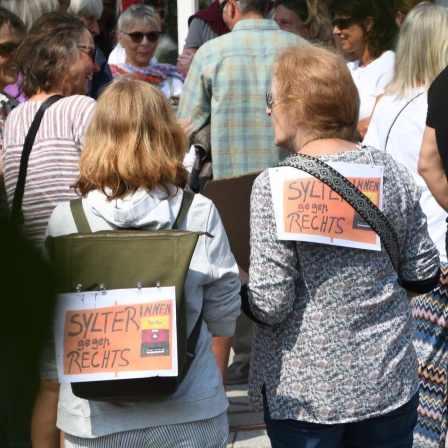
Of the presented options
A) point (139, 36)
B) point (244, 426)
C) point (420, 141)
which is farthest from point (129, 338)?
point (139, 36)

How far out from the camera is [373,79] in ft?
15.8

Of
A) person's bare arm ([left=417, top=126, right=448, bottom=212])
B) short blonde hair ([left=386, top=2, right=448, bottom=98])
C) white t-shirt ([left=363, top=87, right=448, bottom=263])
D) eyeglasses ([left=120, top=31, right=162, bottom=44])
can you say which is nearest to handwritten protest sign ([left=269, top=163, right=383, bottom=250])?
person's bare arm ([left=417, top=126, right=448, bottom=212])

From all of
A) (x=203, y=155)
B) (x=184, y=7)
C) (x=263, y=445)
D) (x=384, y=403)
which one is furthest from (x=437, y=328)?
(x=184, y=7)

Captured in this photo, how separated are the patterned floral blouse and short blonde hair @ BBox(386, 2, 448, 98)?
1442mm

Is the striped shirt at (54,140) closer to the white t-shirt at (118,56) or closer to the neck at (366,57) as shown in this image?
the neck at (366,57)

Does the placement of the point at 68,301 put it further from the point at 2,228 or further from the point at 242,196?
the point at 242,196

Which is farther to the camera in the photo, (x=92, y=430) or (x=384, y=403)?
(x=384, y=403)

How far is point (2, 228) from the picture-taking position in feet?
1.70

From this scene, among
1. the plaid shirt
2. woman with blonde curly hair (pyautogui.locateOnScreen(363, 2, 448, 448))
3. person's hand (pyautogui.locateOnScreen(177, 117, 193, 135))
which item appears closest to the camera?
person's hand (pyautogui.locateOnScreen(177, 117, 193, 135))

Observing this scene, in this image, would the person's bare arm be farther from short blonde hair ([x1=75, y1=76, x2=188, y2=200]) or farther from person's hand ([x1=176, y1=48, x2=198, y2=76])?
person's hand ([x1=176, y1=48, x2=198, y2=76])

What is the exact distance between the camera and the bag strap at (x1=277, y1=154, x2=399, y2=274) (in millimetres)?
2307

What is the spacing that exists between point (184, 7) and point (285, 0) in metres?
1.98

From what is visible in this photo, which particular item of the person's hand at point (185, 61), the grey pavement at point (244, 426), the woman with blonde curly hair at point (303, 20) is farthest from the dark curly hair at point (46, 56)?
the person's hand at point (185, 61)

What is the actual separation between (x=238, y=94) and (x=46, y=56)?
134 centimetres
